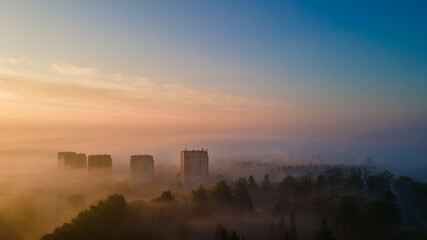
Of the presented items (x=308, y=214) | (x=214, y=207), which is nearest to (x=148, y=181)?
(x=214, y=207)

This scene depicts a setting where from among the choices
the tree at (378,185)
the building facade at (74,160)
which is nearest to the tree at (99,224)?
the tree at (378,185)

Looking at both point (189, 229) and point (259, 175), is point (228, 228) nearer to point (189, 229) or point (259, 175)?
point (189, 229)

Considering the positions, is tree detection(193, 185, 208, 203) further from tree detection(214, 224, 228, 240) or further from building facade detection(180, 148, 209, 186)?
building facade detection(180, 148, 209, 186)

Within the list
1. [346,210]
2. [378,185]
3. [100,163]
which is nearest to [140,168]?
[100,163]

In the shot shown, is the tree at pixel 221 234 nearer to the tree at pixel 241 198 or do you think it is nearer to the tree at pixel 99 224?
the tree at pixel 99 224

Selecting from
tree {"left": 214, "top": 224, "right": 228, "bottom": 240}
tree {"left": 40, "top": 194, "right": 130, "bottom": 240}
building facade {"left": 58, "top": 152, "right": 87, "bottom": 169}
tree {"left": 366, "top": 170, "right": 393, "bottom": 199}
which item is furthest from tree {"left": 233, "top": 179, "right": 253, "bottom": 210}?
building facade {"left": 58, "top": 152, "right": 87, "bottom": 169}

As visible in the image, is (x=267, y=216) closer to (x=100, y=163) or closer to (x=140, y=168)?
(x=140, y=168)
